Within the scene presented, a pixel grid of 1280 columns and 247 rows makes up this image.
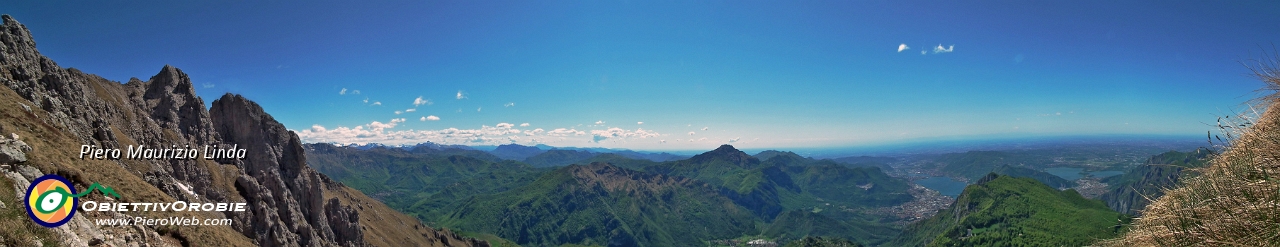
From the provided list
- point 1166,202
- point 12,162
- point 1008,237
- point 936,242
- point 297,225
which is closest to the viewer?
point 1166,202

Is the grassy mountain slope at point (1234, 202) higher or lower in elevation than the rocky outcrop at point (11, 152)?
lower

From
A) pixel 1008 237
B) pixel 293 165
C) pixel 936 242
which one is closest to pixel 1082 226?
pixel 1008 237

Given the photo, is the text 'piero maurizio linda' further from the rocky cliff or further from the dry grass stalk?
the dry grass stalk

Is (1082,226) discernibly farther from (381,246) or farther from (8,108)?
(8,108)

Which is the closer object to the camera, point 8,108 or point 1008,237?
point 8,108

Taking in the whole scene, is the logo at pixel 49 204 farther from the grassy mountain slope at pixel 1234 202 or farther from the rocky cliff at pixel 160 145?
the grassy mountain slope at pixel 1234 202

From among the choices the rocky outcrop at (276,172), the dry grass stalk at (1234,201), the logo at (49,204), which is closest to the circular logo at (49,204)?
the logo at (49,204)

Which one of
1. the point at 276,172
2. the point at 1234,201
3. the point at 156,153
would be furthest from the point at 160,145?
the point at 1234,201
